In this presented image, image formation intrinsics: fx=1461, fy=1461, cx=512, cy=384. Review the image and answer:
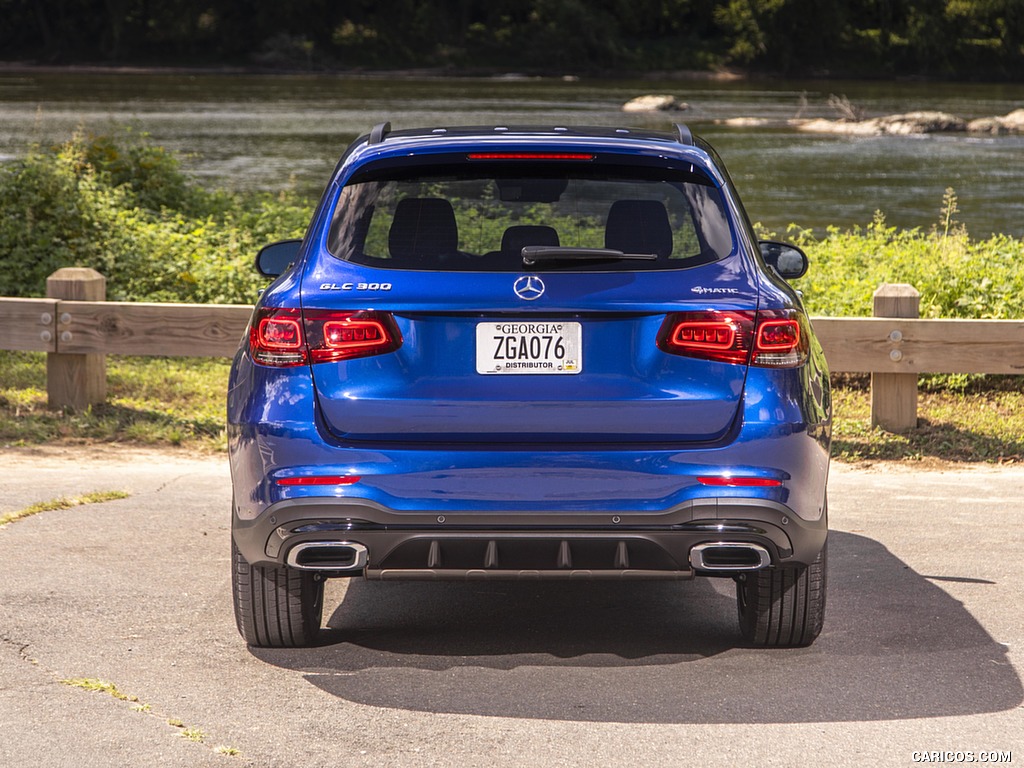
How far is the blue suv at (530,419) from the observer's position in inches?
161

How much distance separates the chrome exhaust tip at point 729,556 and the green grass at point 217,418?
13.6 ft

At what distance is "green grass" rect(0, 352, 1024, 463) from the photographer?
329 inches

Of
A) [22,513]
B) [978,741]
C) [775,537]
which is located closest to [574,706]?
[775,537]

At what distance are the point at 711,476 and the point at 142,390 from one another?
645 cm

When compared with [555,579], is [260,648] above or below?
below

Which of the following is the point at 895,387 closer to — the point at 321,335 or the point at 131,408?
the point at 131,408

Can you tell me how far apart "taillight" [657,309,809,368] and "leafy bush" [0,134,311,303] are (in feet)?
25.5

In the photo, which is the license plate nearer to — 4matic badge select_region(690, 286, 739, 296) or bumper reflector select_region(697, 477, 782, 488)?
4matic badge select_region(690, 286, 739, 296)

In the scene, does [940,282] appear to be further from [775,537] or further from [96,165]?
[96,165]

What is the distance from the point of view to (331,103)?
228ft

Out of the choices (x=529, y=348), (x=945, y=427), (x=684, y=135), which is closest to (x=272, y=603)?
(x=529, y=348)

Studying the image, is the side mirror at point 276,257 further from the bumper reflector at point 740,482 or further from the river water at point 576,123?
the river water at point 576,123

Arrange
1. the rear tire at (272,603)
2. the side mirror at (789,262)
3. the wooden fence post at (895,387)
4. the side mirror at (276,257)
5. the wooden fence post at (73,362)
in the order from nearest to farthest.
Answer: the rear tire at (272,603) < the side mirror at (276,257) < the side mirror at (789,262) < the wooden fence post at (895,387) < the wooden fence post at (73,362)

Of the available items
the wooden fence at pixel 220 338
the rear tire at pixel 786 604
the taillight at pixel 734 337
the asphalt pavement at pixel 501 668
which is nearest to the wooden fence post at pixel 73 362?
the wooden fence at pixel 220 338
